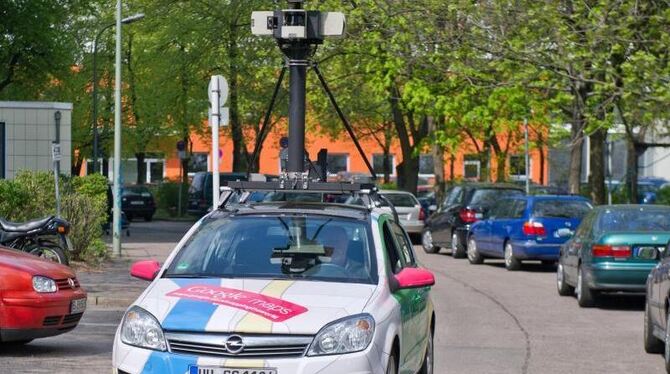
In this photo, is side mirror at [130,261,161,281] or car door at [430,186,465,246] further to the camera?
car door at [430,186,465,246]

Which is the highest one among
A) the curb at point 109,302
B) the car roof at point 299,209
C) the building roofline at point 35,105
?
the building roofline at point 35,105

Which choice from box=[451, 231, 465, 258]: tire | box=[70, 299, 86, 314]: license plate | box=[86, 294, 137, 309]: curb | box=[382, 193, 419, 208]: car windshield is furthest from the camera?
box=[382, 193, 419, 208]: car windshield

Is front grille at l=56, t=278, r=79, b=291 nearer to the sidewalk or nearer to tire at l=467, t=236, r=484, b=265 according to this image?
the sidewalk

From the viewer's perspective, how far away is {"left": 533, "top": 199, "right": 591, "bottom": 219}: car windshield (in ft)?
89.8

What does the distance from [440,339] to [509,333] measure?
4.34ft

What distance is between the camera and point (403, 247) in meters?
10.8

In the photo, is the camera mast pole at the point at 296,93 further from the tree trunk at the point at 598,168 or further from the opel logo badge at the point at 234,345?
the tree trunk at the point at 598,168

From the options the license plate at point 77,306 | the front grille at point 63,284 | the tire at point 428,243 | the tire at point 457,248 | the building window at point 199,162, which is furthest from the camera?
the building window at point 199,162

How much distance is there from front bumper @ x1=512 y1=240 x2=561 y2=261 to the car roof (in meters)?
17.4

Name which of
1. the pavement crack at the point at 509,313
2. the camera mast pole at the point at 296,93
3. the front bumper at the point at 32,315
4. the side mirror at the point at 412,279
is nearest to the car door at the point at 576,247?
the pavement crack at the point at 509,313

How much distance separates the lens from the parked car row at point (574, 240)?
1455 centimetres

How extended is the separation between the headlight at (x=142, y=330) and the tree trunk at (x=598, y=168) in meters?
26.9

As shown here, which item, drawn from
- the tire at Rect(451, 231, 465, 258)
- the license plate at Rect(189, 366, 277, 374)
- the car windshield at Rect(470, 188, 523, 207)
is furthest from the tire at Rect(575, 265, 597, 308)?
the car windshield at Rect(470, 188, 523, 207)

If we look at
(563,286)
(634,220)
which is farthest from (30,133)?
(634,220)
